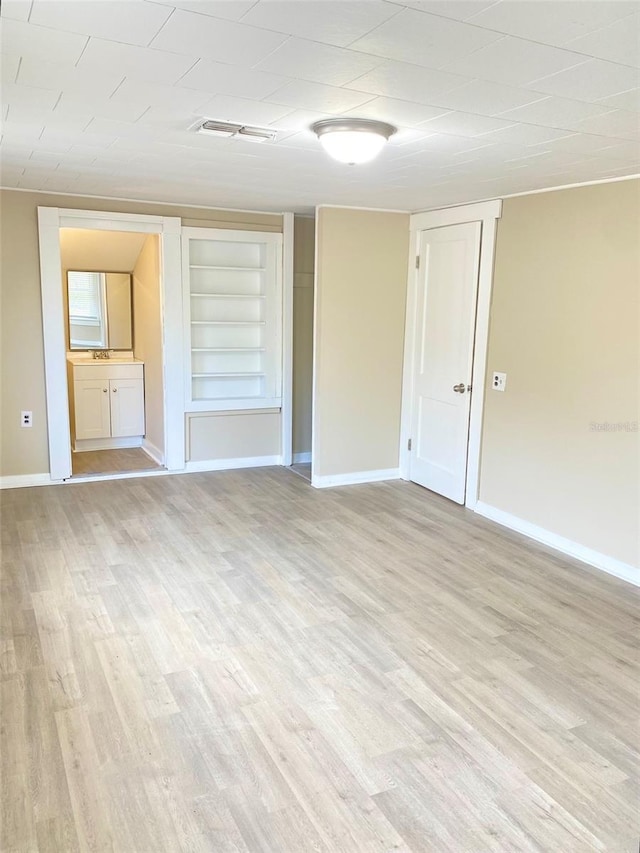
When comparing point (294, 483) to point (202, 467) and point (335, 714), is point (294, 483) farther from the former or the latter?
point (335, 714)

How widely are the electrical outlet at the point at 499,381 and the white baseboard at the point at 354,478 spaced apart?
4.73ft

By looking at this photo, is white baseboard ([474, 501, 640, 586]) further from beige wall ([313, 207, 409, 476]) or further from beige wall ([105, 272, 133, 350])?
beige wall ([105, 272, 133, 350])

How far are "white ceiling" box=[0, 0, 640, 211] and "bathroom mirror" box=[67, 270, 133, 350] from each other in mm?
2835

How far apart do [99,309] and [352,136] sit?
4.70 meters

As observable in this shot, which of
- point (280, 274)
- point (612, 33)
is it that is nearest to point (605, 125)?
point (612, 33)

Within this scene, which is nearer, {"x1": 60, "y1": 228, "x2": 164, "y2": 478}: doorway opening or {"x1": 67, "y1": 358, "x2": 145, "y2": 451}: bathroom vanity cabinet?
{"x1": 60, "y1": 228, "x2": 164, "y2": 478}: doorway opening

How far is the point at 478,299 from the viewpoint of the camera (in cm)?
454

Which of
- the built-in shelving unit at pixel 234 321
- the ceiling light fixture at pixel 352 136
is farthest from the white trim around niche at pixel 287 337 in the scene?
the ceiling light fixture at pixel 352 136

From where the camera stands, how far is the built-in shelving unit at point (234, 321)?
556 cm

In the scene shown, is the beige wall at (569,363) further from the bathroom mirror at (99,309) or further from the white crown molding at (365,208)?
the bathroom mirror at (99,309)

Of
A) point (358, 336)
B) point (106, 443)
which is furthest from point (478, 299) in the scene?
point (106, 443)

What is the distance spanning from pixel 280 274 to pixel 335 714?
13.5 ft

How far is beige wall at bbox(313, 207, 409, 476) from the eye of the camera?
16.5 ft

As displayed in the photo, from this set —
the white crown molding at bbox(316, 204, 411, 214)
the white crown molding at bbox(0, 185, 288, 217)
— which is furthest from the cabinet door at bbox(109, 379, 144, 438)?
the white crown molding at bbox(316, 204, 411, 214)
